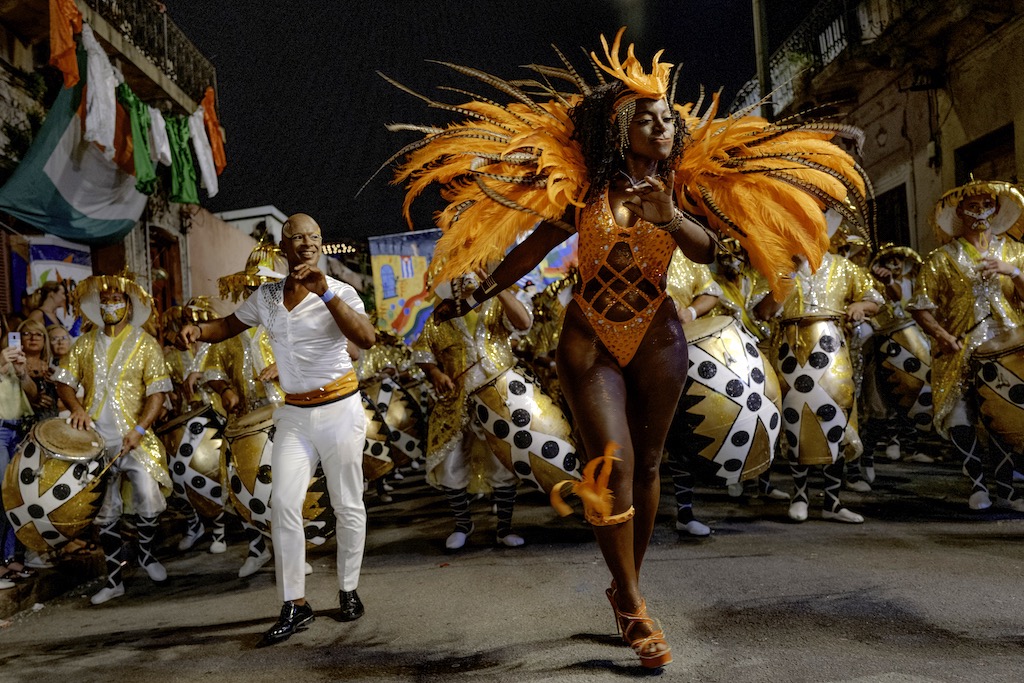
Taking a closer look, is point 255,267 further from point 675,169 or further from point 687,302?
point 675,169

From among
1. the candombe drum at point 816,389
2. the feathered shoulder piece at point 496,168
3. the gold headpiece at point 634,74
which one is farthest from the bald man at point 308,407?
the candombe drum at point 816,389

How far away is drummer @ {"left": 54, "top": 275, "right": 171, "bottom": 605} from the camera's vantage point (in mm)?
5176

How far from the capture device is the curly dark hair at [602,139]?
126 inches

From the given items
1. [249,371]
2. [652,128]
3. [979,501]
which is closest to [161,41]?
[249,371]

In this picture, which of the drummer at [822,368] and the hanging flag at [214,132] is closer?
the drummer at [822,368]

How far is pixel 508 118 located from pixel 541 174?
346mm

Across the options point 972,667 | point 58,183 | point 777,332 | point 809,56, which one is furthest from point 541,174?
point 809,56

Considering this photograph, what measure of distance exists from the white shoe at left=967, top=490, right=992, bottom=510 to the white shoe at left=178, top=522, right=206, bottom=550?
6.18 metres

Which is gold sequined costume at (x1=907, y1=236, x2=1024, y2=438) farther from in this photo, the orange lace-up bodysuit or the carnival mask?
the carnival mask

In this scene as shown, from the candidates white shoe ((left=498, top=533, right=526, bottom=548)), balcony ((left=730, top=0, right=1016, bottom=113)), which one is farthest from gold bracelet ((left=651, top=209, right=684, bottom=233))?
balcony ((left=730, top=0, right=1016, bottom=113))

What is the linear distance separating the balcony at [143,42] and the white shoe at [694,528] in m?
9.20

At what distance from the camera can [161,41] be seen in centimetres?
1362

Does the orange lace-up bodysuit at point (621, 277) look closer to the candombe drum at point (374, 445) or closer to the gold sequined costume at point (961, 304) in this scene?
the candombe drum at point (374, 445)

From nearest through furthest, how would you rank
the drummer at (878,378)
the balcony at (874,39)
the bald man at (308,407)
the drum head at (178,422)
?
the bald man at (308,407)
the drum head at (178,422)
the drummer at (878,378)
the balcony at (874,39)
